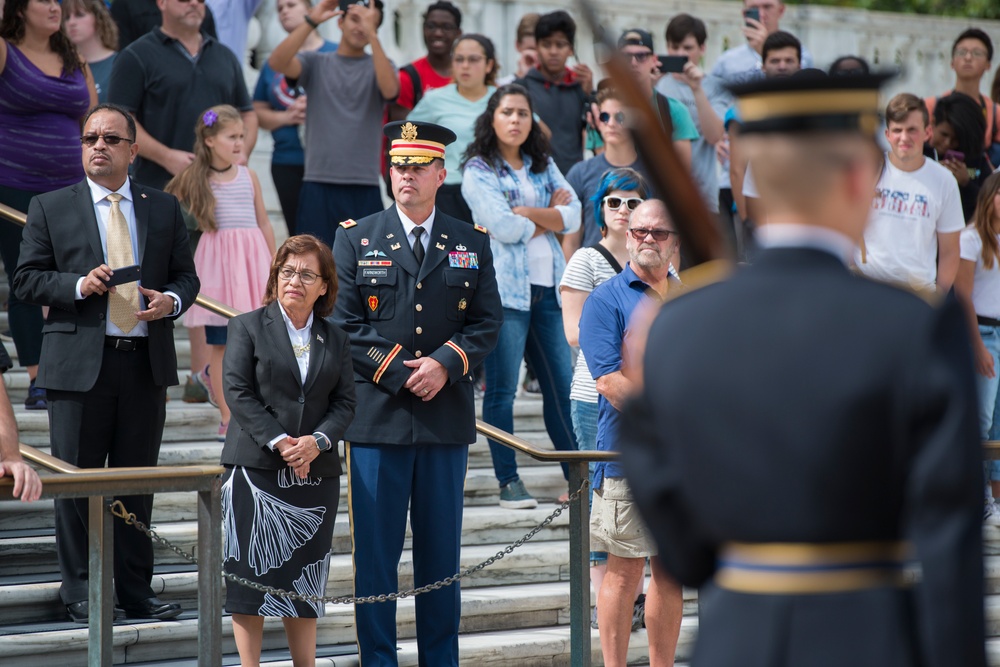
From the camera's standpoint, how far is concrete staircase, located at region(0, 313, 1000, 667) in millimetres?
5043

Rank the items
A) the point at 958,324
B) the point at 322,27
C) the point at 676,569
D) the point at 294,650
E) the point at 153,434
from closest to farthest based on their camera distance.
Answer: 1. the point at 958,324
2. the point at 676,569
3. the point at 294,650
4. the point at 153,434
5. the point at 322,27

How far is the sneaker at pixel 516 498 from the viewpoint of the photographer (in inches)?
256

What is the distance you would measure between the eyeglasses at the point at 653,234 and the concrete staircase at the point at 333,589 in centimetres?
153

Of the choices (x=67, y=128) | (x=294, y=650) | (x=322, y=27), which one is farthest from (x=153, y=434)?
(x=322, y=27)

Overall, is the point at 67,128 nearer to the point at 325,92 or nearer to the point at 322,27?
the point at 325,92

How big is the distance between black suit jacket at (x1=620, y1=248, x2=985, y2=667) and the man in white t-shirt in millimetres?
5107

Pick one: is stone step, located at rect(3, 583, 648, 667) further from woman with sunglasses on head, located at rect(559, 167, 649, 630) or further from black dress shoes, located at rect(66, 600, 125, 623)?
woman with sunglasses on head, located at rect(559, 167, 649, 630)

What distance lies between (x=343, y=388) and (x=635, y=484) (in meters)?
2.87

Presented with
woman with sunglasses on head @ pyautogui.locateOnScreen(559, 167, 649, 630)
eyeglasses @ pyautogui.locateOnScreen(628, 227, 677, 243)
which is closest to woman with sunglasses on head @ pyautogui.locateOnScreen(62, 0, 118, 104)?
woman with sunglasses on head @ pyautogui.locateOnScreen(559, 167, 649, 630)

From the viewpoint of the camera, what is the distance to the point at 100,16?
24.3ft

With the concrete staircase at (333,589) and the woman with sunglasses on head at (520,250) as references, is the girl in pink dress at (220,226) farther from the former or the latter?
the woman with sunglasses on head at (520,250)

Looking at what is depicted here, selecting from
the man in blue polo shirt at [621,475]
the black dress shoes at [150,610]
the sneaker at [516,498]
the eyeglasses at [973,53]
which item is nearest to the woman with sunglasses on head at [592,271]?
the man in blue polo shirt at [621,475]

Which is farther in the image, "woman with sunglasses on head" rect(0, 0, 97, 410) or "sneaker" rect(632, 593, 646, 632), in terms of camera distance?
"woman with sunglasses on head" rect(0, 0, 97, 410)

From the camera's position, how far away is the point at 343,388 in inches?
197
